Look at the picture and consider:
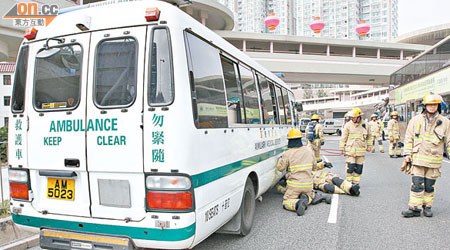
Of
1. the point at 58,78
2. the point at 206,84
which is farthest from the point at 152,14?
the point at 58,78

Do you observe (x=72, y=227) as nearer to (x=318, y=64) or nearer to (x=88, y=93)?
(x=88, y=93)

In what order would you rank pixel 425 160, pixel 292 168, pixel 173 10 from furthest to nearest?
pixel 292 168
pixel 425 160
pixel 173 10

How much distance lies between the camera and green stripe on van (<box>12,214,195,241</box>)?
9.55 feet

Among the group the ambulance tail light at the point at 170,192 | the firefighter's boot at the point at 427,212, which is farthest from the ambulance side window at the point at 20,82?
the firefighter's boot at the point at 427,212

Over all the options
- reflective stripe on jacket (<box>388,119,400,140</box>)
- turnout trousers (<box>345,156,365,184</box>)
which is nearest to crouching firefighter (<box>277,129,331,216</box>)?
turnout trousers (<box>345,156,365,184</box>)

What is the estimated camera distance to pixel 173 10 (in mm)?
3127

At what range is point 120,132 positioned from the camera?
3.06 m

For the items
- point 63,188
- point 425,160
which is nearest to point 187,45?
point 63,188

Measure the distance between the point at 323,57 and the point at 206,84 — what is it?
3277 cm

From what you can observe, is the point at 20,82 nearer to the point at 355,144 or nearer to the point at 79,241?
the point at 79,241

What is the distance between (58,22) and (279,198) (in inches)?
204

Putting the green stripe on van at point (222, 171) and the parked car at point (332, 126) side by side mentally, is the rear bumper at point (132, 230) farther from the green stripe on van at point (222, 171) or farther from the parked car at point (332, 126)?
the parked car at point (332, 126)

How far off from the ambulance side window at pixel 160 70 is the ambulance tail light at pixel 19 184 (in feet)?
5.63

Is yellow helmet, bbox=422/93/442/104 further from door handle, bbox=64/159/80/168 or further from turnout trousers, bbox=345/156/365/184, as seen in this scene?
door handle, bbox=64/159/80/168
